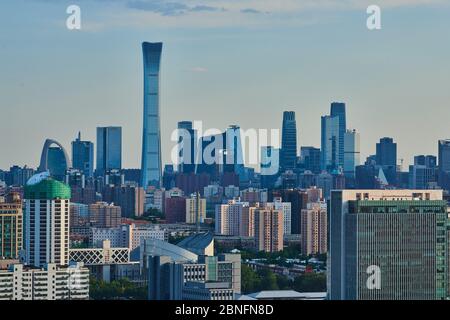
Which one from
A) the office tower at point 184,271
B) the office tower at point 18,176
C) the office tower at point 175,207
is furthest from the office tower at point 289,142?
the office tower at point 18,176

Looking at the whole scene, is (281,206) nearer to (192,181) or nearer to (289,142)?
(192,181)

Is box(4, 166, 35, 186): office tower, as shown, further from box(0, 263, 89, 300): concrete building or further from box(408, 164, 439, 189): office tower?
box(408, 164, 439, 189): office tower

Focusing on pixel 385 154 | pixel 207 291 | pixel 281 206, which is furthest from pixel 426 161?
pixel 281 206

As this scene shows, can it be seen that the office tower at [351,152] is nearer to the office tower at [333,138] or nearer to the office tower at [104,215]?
the office tower at [333,138]

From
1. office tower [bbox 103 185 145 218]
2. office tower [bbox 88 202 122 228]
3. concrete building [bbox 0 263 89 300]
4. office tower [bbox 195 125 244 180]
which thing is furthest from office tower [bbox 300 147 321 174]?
concrete building [bbox 0 263 89 300]

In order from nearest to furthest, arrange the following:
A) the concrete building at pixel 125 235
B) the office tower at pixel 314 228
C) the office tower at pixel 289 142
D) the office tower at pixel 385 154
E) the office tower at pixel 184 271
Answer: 1. the office tower at pixel 184 271
2. the office tower at pixel 289 142
3. the office tower at pixel 385 154
4. the office tower at pixel 314 228
5. the concrete building at pixel 125 235
